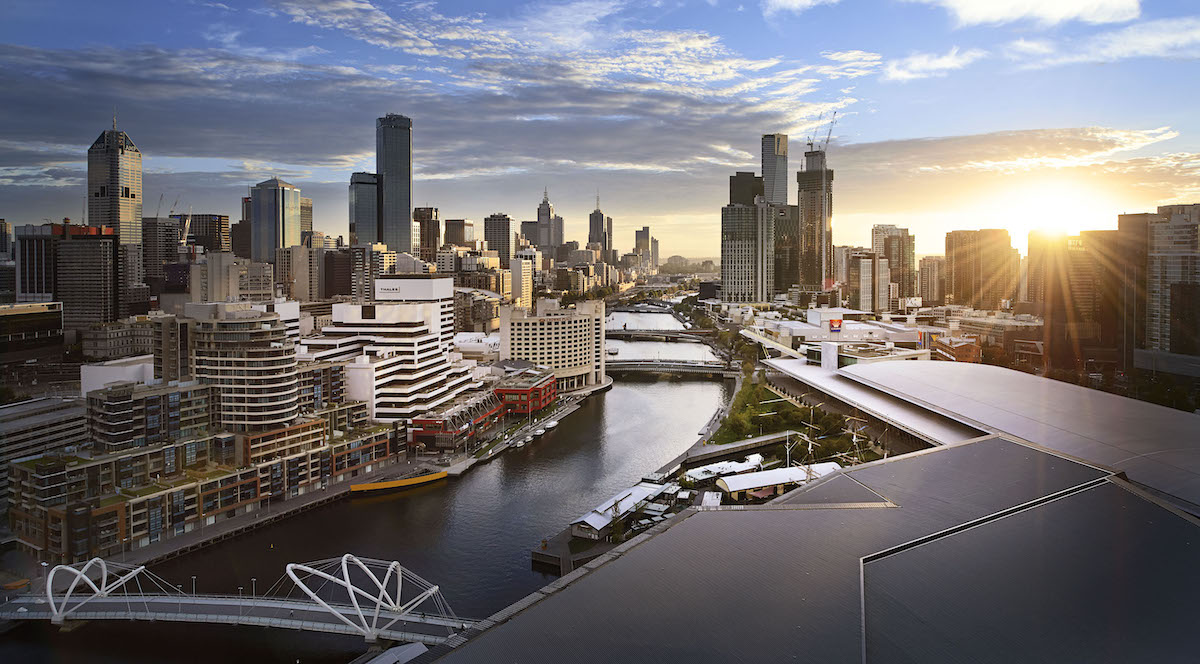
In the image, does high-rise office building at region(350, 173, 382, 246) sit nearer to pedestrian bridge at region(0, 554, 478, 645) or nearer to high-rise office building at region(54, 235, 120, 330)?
high-rise office building at region(54, 235, 120, 330)

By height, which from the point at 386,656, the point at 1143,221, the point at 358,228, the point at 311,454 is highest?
the point at 358,228

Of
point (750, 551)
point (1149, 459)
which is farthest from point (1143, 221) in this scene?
point (750, 551)

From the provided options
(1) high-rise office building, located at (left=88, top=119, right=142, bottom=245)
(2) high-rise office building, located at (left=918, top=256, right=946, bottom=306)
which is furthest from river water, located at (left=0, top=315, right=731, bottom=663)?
(2) high-rise office building, located at (left=918, top=256, right=946, bottom=306)

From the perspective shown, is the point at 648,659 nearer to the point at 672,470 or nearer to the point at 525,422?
the point at 672,470

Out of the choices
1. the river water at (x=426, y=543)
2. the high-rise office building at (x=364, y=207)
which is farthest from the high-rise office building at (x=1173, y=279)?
the high-rise office building at (x=364, y=207)

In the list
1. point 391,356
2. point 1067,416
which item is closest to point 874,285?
point 1067,416
